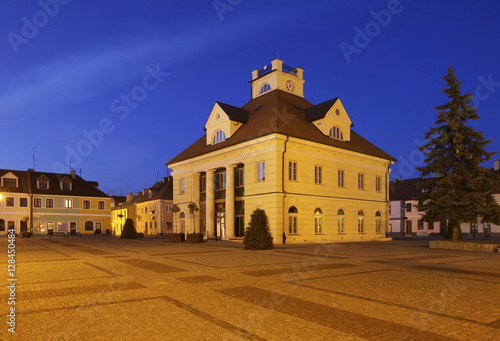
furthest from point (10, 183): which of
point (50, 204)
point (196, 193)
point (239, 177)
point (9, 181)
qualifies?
point (239, 177)

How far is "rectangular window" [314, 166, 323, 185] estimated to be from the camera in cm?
3325

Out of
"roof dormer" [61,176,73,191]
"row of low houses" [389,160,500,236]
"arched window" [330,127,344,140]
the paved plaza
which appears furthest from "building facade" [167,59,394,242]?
"roof dormer" [61,176,73,191]

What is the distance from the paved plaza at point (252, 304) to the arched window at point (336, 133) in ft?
73.6

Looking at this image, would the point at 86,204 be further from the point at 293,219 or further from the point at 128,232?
the point at 293,219

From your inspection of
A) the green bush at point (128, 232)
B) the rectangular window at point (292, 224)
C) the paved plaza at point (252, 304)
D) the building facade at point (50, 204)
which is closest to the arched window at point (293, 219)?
the rectangular window at point (292, 224)

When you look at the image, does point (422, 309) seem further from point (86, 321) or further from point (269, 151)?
point (269, 151)

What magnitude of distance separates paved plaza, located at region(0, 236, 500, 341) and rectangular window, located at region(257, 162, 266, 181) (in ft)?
57.2

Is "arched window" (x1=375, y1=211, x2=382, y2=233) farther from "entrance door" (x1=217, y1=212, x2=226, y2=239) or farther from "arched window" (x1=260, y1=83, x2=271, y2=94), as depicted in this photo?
"arched window" (x1=260, y1=83, x2=271, y2=94)

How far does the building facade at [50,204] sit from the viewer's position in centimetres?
5950

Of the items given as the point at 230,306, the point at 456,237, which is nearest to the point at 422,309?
the point at 230,306

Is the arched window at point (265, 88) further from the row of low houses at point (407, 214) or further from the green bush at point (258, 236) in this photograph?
the row of low houses at point (407, 214)

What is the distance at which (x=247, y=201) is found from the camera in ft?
108

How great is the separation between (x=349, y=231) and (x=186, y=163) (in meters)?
17.3

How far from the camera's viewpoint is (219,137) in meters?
37.2
